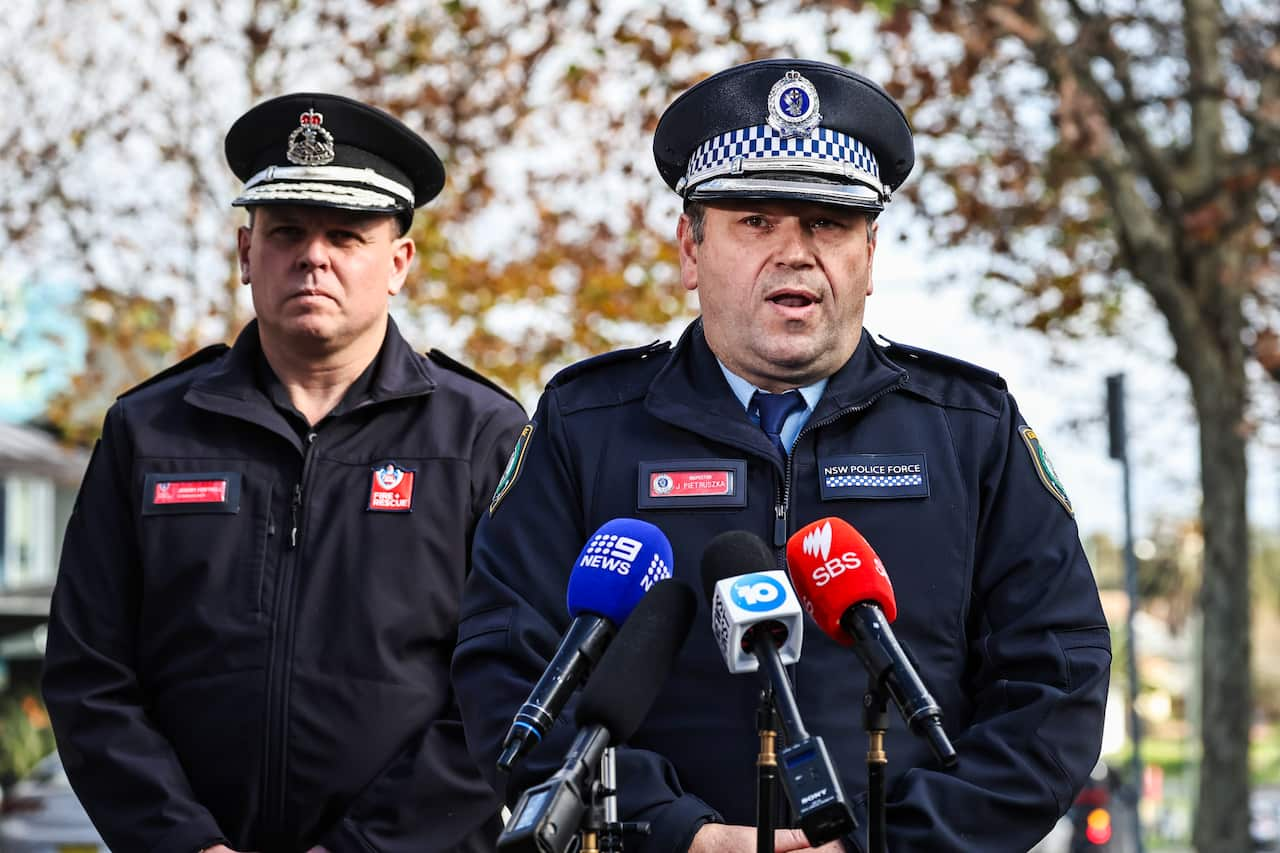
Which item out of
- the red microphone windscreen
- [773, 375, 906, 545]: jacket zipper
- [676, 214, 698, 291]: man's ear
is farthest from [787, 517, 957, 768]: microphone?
[676, 214, 698, 291]: man's ear

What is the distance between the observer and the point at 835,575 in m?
2.66

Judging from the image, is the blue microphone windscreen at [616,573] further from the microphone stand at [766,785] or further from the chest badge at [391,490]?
the chest badge at [391,490]

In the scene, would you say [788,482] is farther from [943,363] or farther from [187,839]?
[187,839]

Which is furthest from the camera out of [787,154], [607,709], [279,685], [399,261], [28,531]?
[28,531]

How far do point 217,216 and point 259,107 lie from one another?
11.4 m

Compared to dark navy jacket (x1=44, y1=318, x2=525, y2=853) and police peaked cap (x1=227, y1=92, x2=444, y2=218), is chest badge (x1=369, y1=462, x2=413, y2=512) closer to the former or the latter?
dark navy jacket (x1=44, y1=318, x2=525, y2=853)

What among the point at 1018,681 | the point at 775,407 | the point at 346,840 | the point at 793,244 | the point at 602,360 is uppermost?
the point at 793,244

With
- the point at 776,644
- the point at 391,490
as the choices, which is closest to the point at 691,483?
the point at 776,644

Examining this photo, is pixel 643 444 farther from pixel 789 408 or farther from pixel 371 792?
pixel 371 792

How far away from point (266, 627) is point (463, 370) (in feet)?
3.18

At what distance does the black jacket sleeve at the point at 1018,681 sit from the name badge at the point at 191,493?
1.88 meters

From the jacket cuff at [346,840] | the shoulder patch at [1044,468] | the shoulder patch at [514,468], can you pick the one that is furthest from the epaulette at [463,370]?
the shoulder patch at [1044,468]

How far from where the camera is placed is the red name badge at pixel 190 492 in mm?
4348

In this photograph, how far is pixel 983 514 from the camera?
3.49 m
